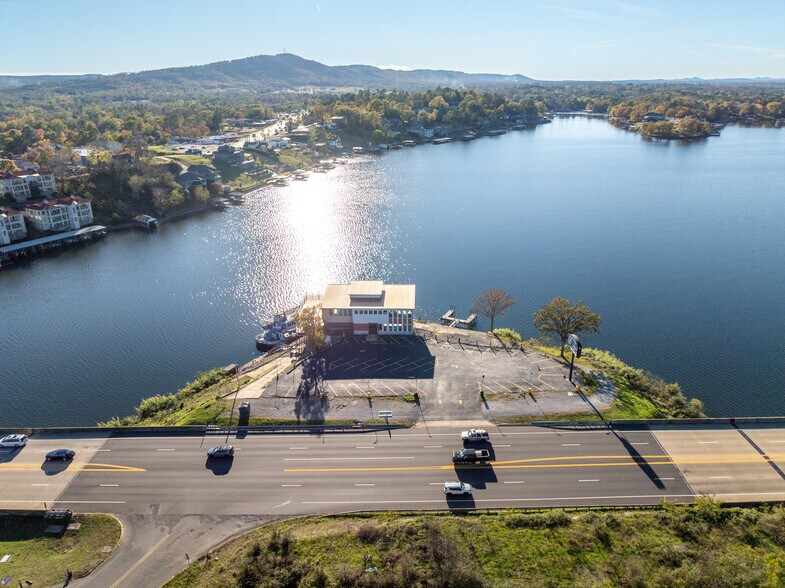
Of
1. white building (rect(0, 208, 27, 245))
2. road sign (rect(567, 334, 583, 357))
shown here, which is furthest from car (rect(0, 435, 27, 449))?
white building (rect(0, 208, 27, 245))

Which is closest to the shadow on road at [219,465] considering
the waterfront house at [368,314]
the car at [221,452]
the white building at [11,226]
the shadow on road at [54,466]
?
the car at [221,452]

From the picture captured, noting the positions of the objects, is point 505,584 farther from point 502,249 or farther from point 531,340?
point 502,249

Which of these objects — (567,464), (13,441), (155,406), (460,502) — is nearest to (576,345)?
(567,464)

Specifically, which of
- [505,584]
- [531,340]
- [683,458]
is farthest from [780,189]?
[505,584]

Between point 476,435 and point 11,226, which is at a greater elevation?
point 476,435

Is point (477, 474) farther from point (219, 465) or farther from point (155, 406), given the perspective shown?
point (155, 406)

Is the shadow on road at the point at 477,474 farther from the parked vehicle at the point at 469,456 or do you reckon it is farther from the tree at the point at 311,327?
the tree at the point at 311,327
